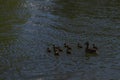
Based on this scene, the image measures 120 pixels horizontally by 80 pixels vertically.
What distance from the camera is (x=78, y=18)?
74.1ft

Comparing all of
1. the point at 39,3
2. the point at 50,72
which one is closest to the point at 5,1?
A: the point at 39,3

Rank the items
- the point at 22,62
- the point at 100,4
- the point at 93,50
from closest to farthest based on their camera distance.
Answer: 1. the point at 22,62
2. the point at 93,50
3. the point at 100,4

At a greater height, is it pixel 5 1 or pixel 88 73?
pixel 5 1

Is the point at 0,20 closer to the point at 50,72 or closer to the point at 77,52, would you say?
the point at 77,52

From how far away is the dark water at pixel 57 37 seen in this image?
44.7 feet

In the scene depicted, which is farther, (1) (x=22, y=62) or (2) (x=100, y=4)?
(2) (x=100, y=4)

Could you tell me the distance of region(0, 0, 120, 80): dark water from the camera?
13.6 m

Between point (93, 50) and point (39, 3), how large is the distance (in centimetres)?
1355

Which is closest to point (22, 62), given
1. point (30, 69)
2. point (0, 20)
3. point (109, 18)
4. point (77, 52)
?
point (30, 69)

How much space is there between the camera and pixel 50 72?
44.3 ft

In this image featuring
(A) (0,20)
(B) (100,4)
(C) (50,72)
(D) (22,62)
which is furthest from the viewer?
(B) (100,4)

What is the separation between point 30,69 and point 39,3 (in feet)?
49.7

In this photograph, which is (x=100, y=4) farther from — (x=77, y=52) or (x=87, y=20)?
(x=77, y=52)

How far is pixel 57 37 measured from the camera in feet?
59.5
